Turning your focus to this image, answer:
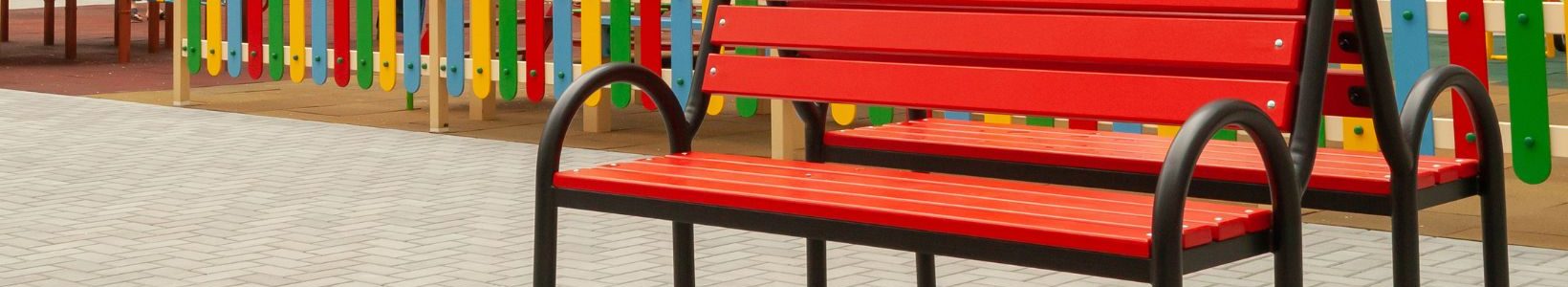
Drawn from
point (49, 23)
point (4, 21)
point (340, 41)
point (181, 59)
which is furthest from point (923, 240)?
point (4, 21)

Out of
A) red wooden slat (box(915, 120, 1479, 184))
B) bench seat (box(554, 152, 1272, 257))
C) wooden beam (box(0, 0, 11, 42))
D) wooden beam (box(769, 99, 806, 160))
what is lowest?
bench seat (box(554, 152, 1272, 257))

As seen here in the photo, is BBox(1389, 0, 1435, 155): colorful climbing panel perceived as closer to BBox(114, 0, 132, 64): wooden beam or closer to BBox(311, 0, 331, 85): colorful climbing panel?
BBox(311, 0, 331, 85): colorful climbing panel

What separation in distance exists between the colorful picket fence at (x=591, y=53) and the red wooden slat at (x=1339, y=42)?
2151mm

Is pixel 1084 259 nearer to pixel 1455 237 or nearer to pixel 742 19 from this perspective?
pixel 742 19

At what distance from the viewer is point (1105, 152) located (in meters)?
4.06

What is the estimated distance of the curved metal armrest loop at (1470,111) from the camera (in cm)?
365

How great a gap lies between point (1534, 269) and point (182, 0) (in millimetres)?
6711

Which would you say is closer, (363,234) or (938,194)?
(938,194)

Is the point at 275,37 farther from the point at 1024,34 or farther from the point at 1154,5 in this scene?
the point at 1154,5

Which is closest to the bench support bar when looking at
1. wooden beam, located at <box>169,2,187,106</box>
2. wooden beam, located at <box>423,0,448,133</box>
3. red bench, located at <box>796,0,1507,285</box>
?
red bench, located at <box>796,0,1507,285</box>

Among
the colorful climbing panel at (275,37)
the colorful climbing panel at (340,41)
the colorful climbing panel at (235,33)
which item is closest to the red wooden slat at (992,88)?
the colorful climbing panel at (340,41)

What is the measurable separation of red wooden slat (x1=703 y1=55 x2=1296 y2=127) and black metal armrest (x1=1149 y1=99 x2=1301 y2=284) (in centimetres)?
28

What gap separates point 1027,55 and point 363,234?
242 centimetres

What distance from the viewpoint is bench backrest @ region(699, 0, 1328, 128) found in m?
3.49
